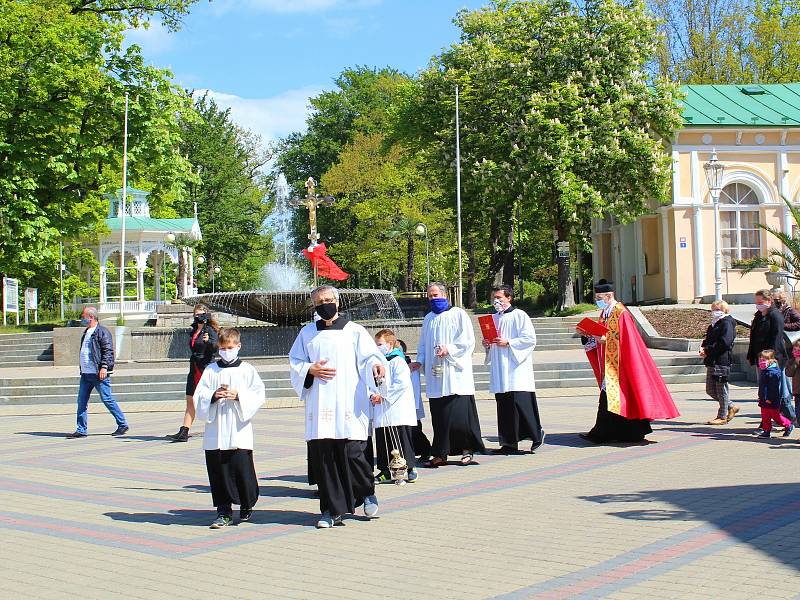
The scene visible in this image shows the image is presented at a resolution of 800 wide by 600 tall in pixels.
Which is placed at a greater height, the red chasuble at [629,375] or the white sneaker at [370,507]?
the red chasuble at [629,375]

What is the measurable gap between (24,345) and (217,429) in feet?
78.4

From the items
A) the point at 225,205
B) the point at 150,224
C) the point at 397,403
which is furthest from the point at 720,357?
the point at 225,205

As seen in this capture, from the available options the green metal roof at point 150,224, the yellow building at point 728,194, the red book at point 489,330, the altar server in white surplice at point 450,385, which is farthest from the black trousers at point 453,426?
the green metal roof at point 150,224

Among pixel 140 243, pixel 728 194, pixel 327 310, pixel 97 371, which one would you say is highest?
pixel 728 194

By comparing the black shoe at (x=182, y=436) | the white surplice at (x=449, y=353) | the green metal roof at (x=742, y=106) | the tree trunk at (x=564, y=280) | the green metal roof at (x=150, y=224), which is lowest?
the black shoe at (x=182, y=436)

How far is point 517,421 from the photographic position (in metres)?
12.1

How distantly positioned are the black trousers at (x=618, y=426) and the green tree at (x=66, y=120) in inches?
942

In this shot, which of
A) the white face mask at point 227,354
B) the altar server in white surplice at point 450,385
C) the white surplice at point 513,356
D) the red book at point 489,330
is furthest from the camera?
the red book at point 489,330

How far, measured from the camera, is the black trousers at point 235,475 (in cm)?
837

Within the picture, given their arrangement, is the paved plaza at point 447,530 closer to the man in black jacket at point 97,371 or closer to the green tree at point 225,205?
the man in black jacket at point 97,371

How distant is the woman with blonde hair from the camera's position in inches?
567

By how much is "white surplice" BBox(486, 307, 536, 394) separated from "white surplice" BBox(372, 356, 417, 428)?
2.09m

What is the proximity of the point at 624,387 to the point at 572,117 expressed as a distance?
85.8ft

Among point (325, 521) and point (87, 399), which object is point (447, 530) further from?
point (87, 399)
